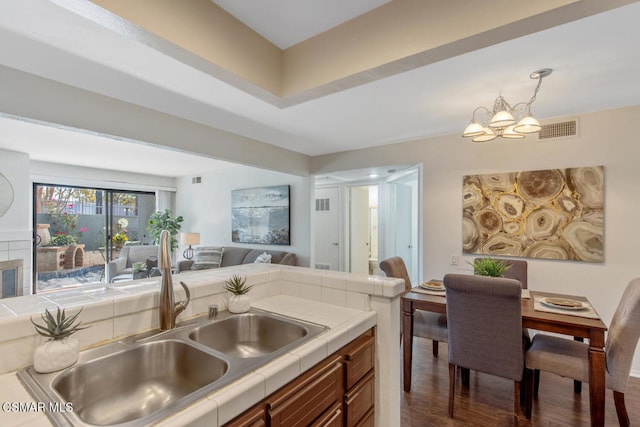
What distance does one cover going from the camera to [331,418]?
1181mm

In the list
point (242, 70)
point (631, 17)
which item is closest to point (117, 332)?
point (242, 70)

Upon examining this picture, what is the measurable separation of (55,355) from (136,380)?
0.28m

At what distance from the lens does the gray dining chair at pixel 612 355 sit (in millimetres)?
1735

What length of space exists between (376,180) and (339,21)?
3.92m

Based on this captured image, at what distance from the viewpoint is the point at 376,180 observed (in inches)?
212

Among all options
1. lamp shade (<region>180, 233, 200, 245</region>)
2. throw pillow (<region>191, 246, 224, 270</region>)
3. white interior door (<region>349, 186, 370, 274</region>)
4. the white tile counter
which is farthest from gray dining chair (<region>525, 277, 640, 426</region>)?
lamp shade (<region>180, 233, 200, 245</region>)

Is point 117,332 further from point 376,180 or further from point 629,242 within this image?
point 376,180

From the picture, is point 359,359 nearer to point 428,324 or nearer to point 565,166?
point 428,324

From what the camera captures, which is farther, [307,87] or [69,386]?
[307,87]

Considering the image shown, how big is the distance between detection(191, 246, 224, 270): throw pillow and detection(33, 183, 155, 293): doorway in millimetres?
1983

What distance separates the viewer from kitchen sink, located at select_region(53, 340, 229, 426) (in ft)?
3.06

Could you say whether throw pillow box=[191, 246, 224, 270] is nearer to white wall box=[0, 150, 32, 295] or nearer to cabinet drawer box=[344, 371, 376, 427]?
white wall box=[0, 150, 32, 295]

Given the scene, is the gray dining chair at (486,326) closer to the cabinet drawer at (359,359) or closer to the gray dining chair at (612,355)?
the gray dining chair at (612,355)

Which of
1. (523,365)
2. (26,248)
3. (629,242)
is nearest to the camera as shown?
(523,365)
